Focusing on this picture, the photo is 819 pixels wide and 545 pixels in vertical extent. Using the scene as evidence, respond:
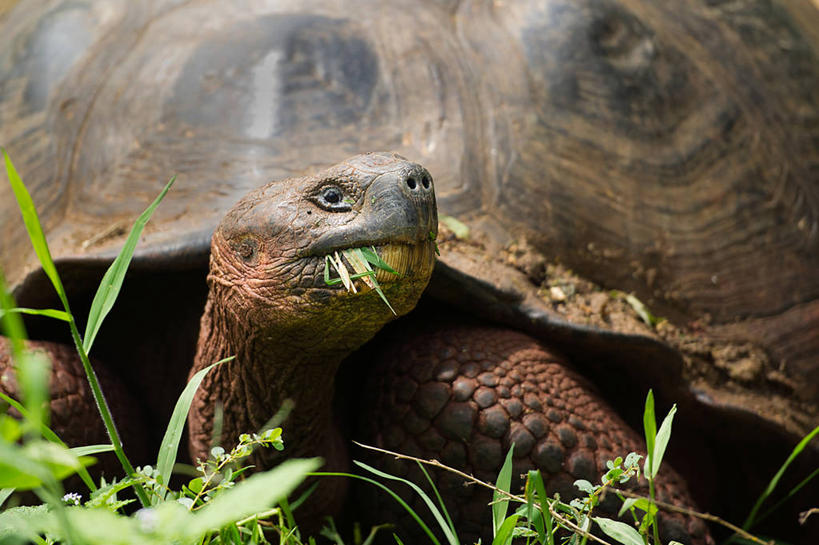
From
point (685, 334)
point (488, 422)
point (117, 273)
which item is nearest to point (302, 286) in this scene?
point (117, 273)

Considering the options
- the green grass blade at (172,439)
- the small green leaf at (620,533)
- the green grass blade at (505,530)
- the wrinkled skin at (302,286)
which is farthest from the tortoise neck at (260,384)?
the small green leaf at (620,533)

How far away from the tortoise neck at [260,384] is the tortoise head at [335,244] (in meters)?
0.09

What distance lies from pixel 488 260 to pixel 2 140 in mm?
1695

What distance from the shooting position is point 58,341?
255 cm

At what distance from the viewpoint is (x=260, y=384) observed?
2.02m

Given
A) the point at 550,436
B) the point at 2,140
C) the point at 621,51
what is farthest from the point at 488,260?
the point at 2,140

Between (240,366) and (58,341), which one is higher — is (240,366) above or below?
above

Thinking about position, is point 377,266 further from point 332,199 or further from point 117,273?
point 117,273

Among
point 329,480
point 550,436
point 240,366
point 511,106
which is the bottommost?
point 329,480

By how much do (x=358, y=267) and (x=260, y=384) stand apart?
55 centimetres

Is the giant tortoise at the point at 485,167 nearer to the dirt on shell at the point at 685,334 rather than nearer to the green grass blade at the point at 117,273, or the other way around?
the dirt on shell at the point at 685,334

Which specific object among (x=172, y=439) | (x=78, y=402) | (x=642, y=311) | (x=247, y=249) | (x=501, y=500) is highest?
(x=247, y=249)

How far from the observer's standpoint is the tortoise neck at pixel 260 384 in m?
1.93

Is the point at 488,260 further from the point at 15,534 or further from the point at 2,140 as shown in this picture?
the point at 2,140
